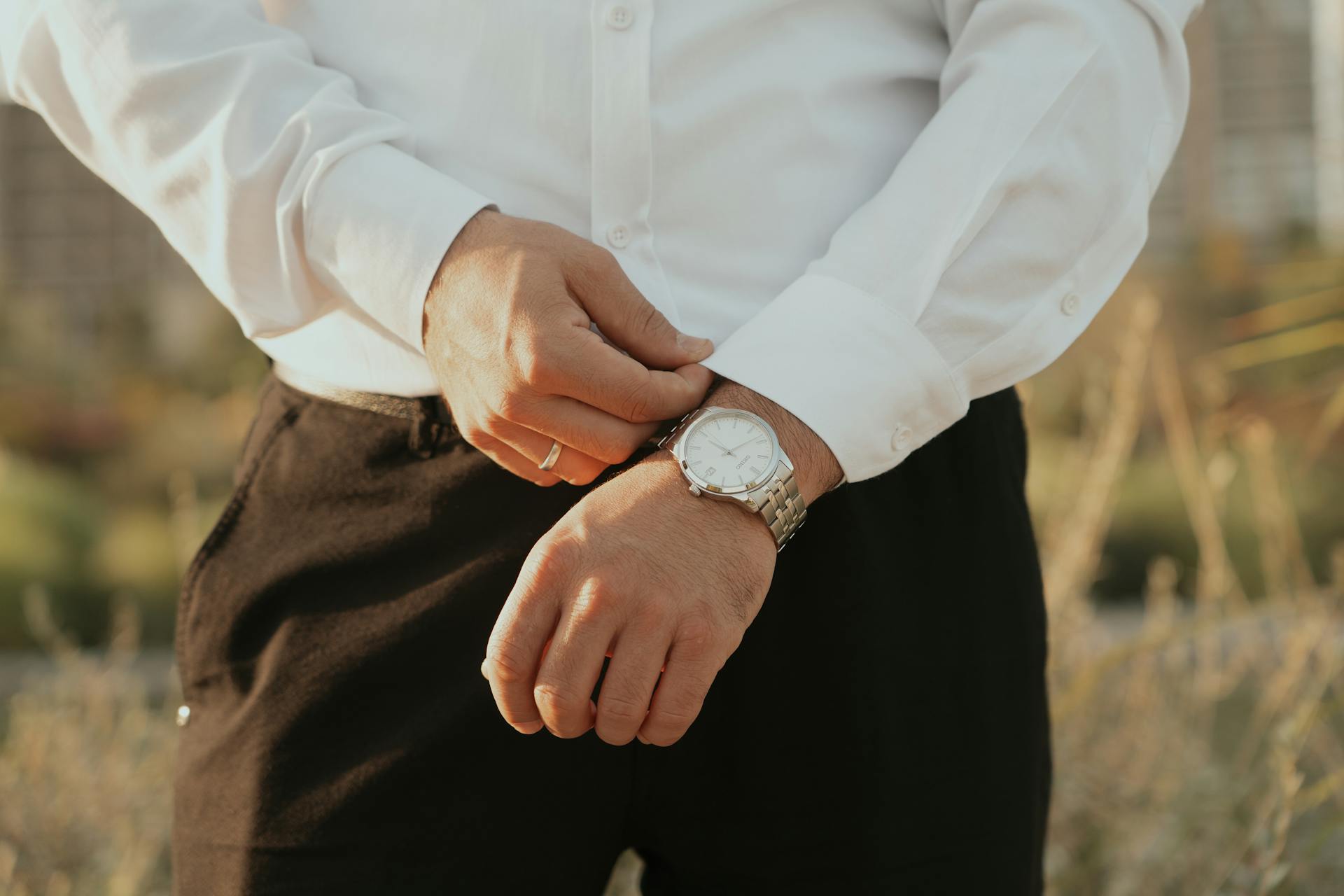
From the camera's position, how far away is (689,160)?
3.52 ft

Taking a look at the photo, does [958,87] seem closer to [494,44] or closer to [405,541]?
[494,44]

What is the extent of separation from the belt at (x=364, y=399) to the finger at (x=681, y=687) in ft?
1.23

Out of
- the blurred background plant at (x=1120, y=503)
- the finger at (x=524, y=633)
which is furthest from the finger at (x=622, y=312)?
the blurred background plant at (x=1120, y=503)

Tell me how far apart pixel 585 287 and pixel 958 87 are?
1.35 feet

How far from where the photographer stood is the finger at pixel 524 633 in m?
0.83

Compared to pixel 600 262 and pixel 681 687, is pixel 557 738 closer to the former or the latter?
pixel 681 687

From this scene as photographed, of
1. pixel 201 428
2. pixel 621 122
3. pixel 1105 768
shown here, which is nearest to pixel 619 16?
pixel 621 122

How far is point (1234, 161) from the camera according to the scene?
969 centimetres

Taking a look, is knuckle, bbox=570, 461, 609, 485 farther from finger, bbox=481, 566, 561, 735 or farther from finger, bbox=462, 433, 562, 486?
finger, bbox=481, 566, 561, 735

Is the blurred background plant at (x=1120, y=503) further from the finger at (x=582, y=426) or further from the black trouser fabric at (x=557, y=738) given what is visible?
the finger at (x=582, y=426)

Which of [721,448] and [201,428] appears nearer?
[721,448]

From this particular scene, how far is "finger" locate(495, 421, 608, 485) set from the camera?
93 centimetres

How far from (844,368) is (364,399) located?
0.47 m

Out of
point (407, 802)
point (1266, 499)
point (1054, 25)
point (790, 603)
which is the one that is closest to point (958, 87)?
point (1054, 25)
